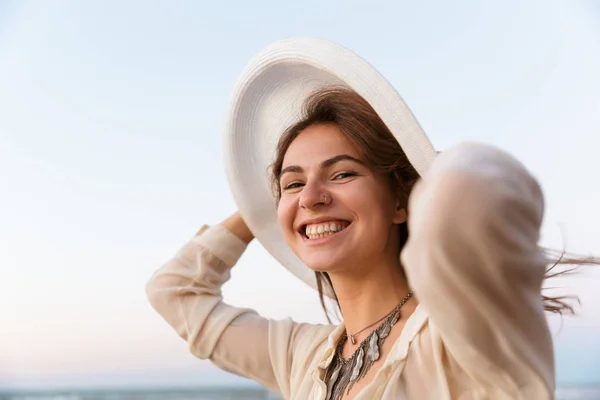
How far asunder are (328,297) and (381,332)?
508 mm

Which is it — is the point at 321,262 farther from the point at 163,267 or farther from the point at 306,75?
the point at 163,267

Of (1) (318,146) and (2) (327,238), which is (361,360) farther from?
(1) (318,146)

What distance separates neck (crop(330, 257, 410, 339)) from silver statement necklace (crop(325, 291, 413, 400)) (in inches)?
0.8

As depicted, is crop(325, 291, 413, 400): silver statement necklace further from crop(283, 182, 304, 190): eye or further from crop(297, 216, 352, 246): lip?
crop(283, 182, 304, 190): eye

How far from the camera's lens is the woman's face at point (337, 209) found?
144 cm

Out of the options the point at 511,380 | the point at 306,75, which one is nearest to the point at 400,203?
the point at 306,75

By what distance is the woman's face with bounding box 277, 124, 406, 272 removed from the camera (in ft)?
4.73

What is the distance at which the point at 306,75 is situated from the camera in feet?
5.63

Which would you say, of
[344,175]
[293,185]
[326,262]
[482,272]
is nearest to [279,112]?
[293,185]

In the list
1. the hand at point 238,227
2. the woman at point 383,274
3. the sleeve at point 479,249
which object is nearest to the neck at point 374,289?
the woman at point 383,274

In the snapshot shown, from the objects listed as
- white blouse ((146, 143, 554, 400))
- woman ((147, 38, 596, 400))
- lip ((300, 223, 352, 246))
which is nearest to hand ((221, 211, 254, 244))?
woman ((147, 38, 596, 400))

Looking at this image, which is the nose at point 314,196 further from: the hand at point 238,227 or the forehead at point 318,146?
the hand at point 238,227

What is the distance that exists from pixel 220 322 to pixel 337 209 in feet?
2.17

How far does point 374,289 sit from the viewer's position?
1514mm
